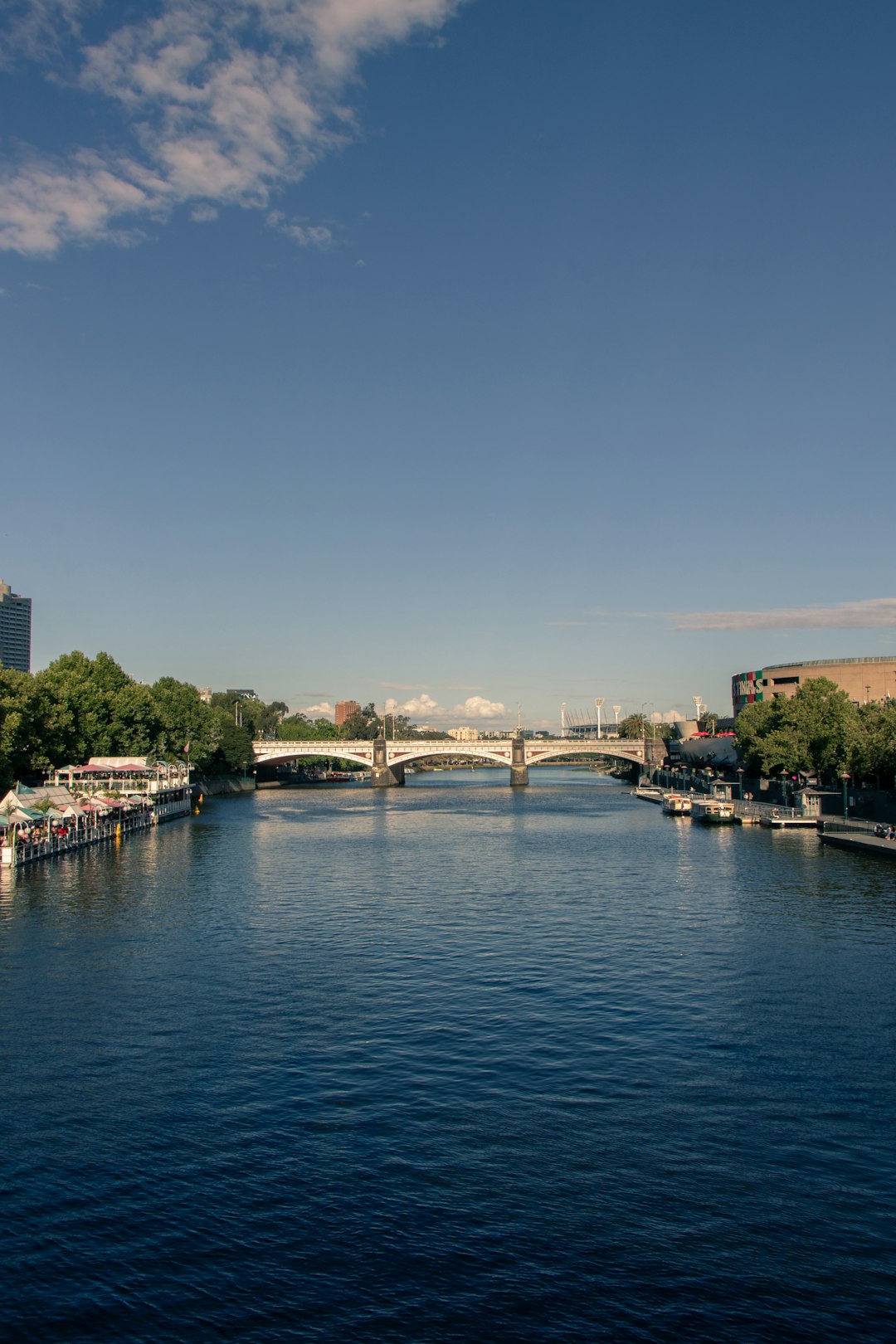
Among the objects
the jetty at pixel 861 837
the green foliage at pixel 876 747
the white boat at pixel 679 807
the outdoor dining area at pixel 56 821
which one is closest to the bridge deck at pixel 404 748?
the white boat at pixel 679 807

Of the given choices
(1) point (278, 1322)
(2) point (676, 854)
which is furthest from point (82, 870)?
(1) point (278, 1322)

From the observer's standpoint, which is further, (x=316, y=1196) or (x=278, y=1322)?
(x=316, y=1196)

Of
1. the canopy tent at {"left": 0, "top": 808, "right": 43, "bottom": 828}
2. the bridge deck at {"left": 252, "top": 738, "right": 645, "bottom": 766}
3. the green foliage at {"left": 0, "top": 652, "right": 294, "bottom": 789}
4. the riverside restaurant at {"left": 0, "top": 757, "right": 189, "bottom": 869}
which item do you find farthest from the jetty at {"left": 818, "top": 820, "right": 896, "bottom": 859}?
the bridge deck at {"left": 252, "top": 738, "right": 645, "bottom": 766}

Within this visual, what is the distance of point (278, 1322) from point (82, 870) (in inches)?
2391

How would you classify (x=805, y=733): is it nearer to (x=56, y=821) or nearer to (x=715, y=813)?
(x=715, y=813)

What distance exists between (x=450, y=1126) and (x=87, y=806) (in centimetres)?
7726

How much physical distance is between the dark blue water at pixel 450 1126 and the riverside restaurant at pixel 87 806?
25067mm

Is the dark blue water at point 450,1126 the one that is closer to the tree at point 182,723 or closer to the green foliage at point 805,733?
the green foliage at point 805,733

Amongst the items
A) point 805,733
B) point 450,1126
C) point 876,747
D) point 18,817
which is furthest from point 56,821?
point 805,733

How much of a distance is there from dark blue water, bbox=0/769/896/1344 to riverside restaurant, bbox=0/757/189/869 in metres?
25.1

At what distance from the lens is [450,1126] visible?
963 inches

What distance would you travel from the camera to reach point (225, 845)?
90.9 meters

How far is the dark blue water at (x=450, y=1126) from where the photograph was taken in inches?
688

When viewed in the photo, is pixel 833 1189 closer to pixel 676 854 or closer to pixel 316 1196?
pixel 316 1196
